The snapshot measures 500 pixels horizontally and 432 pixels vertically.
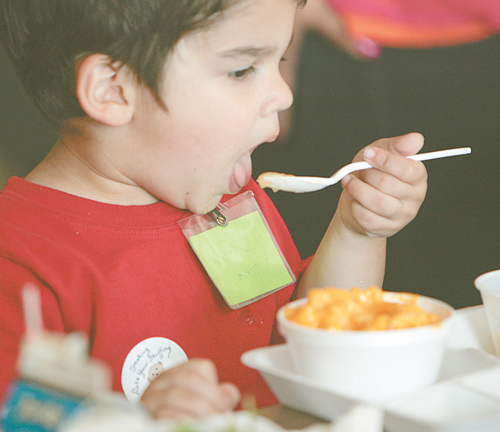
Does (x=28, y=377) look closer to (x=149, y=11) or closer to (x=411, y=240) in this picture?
(x=149, y=11)

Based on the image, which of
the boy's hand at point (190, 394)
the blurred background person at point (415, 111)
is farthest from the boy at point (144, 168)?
the blurred background person at point (415, 111)

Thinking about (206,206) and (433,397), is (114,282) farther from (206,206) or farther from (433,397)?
(433,397)

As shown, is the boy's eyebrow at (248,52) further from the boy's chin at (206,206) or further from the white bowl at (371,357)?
the white bowl at (371,357)

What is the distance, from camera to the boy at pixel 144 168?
2.92ft

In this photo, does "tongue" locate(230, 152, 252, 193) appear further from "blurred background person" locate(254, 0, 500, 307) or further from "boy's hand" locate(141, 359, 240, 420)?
"blurred background person" locate(254, 0, 500, 307)

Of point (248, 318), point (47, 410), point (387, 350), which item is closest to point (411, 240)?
point (248, 318)

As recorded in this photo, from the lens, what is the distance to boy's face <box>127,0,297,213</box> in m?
0.89

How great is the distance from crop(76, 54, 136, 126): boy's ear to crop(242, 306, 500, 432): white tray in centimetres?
47

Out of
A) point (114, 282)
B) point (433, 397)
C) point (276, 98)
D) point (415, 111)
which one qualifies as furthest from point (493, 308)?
point (415, 111)

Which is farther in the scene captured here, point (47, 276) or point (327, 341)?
point (47, 276)

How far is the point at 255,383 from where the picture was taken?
1.11 metres

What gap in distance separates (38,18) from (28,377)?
694 millimetres

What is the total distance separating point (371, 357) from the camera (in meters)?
0.55

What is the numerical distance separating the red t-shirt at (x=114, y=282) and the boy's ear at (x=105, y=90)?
0.52 ft
